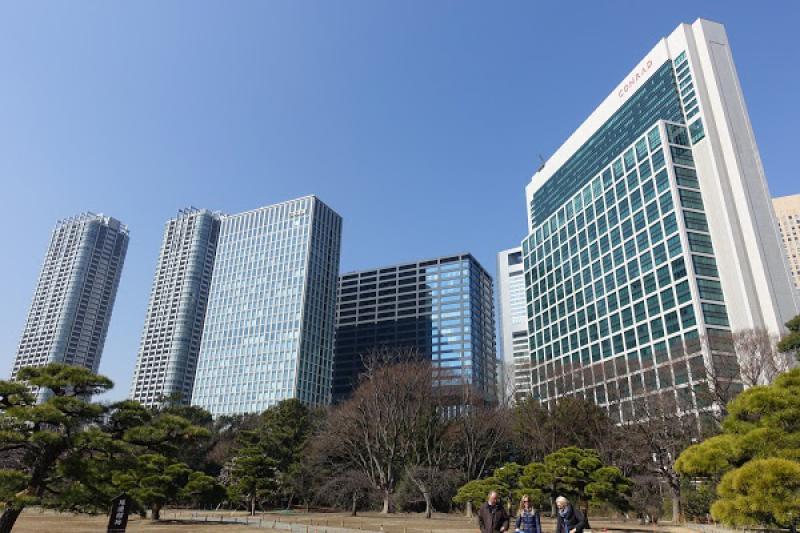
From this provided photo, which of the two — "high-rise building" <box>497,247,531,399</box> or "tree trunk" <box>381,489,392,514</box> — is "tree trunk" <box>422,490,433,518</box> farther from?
"high-rise building" <box>497,247,531,399</box>

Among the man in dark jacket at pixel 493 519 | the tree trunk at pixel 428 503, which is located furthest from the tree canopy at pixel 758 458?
the tree trunk at pixel 428 503

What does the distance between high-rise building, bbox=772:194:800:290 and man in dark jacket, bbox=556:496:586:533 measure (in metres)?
167

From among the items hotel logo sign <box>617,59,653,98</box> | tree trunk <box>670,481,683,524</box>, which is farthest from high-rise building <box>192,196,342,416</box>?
tree trunk <box>670,481,683,524</box>

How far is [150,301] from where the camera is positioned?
162 meters

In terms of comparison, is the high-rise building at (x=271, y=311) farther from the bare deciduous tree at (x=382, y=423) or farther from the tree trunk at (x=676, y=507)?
the tree trunk at (x=676, y=507)

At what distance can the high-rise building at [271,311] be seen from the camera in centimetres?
12175

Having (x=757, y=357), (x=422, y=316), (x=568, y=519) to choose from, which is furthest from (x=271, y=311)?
(x=568, y=519)

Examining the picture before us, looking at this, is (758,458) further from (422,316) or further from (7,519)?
(422,316)

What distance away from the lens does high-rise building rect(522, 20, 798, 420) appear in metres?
60.4

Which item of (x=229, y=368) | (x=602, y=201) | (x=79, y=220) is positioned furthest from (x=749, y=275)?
(x=79, y=220)

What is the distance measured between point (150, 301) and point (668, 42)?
15729 cm

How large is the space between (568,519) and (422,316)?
14445 cm

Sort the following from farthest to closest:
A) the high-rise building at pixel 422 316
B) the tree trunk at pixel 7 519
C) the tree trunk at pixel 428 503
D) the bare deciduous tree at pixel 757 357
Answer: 1. the high-rise building at pixel 422 316
2. the bare deciduous tree at pixel 757 357
3. the tree trunk at pixel 428 503
4. the tree trunk at pixel 7 519

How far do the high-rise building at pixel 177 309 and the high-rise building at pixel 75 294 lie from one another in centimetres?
1526
